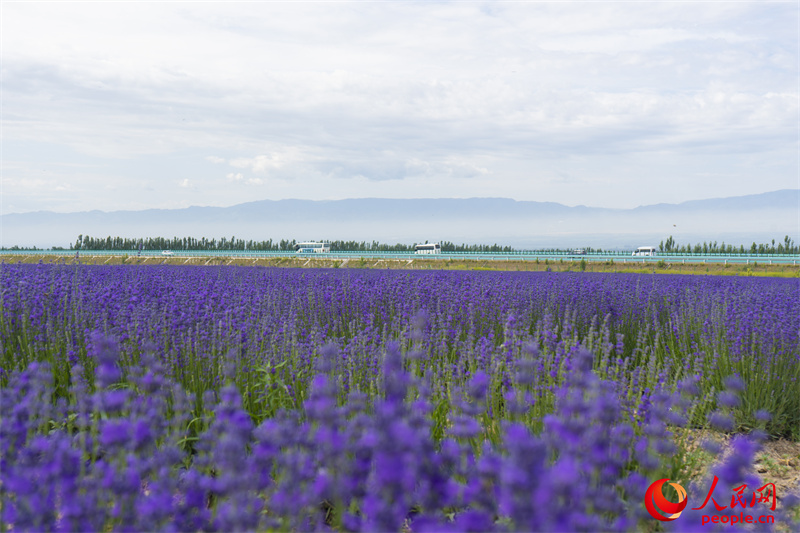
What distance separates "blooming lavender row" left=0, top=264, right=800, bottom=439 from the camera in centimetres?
443

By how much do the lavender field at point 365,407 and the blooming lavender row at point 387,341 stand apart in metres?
0.04

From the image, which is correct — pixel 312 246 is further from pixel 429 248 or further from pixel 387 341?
pixel 387 341

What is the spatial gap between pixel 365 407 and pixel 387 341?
2.45 m

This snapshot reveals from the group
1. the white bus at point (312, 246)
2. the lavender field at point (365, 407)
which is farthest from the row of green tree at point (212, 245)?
the lavender field at point (365, 407)

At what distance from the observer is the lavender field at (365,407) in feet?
4.90

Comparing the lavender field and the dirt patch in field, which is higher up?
the lavender field

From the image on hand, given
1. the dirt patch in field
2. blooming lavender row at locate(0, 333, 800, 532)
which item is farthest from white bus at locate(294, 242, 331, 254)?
blooming lavender row at locate(0, 333, 800, 532)

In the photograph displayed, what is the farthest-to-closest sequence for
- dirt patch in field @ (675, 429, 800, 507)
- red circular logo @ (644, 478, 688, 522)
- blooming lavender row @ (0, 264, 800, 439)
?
blooming lavender row @ (0, 264, 800, 439)
dirt patch in field @ (675, 429, 800, 507)
red circular logo @ (644, 478, 688, 522)

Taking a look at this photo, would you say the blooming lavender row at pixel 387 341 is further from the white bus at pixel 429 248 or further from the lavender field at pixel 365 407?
the white bus at pixel 429 248

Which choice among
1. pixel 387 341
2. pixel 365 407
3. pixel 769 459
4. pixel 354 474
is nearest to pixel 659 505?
pixel 365 407

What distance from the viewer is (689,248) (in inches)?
1853

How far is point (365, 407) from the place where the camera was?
2.93 m

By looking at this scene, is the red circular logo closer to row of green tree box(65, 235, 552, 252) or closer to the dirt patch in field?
the dirt patch in field

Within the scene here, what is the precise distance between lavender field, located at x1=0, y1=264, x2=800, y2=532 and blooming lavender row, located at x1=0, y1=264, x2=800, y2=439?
0.04 meters
